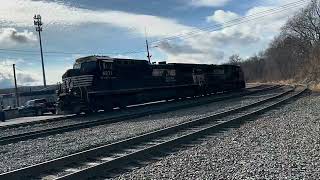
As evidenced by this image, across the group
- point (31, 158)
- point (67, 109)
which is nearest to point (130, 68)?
point (67, 109)

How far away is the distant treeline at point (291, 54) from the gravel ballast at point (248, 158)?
179ft

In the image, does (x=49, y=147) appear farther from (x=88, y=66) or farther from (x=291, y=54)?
(x=291, y=54)

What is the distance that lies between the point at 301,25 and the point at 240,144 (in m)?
93.7

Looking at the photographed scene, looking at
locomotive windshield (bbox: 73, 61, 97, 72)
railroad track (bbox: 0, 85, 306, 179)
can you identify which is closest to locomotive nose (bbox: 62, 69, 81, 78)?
locomotive windshield (bbox: 73, 61, 97, 72)

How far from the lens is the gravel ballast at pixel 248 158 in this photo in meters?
7.36

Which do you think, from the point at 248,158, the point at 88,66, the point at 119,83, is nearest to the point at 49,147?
the point at 248,158

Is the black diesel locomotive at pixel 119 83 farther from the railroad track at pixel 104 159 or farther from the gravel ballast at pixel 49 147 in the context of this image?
the railroad track at pixel 104 159

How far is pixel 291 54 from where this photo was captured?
4279 inches

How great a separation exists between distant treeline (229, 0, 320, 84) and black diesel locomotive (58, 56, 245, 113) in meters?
34.2

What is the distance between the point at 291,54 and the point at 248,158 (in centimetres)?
10500

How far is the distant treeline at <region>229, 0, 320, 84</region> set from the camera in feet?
302

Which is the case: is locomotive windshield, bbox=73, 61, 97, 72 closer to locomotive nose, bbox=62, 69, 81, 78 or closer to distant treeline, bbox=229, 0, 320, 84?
locomotive nose, bbox=62, 69, 81, 78

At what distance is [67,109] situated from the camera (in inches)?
987

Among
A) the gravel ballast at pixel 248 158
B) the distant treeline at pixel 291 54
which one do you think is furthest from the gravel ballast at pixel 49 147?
the distant treeline at pixel 291 54
